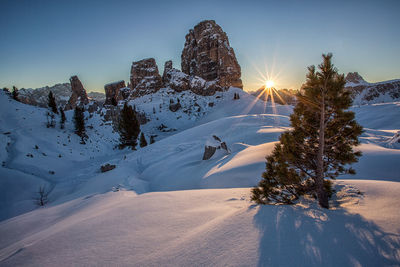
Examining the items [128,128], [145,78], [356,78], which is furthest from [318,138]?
[356,78]

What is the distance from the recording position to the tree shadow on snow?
218cm

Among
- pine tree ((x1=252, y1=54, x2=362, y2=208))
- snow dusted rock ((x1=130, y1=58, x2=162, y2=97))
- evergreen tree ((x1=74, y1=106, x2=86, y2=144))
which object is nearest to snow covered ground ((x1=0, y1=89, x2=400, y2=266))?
pine tree ((x1=252, y1=54, x2=362, y2=208))

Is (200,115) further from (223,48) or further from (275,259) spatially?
(275,259)

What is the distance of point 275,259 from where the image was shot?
2242mm

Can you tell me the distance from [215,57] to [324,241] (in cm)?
7827

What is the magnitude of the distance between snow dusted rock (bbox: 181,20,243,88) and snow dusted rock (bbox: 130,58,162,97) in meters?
20.5

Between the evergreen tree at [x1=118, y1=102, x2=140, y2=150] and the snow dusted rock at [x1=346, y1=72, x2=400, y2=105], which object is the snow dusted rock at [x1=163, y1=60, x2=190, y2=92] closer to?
the evergreen tree at [x1=118, y1=102, x2=140, y2=150]

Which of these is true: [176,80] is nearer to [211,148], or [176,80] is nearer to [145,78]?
[145,78]

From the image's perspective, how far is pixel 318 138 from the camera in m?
4.46

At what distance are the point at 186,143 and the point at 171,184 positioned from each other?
10.3m

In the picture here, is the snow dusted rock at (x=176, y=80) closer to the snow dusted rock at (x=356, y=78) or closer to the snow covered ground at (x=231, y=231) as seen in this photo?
the snow covered ground at (x=231, y=231)

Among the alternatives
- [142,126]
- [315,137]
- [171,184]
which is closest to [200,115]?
[142,126]

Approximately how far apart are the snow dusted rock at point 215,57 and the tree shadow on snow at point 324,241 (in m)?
69.8

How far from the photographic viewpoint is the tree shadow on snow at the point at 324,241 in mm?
2176
